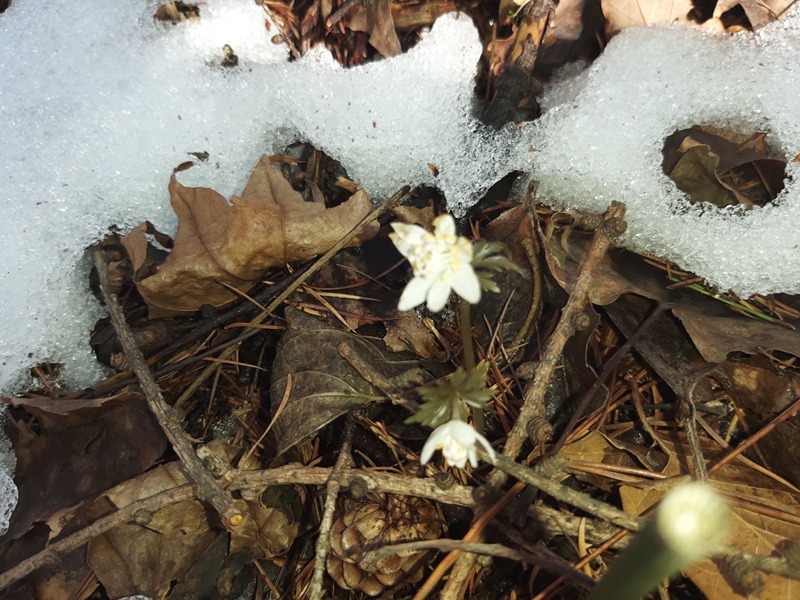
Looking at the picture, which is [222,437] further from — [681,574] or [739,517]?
[739,517]

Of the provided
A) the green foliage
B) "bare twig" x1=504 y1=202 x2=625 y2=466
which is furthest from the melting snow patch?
the green foliage

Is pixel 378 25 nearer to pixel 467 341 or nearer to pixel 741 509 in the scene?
pixel 467 341

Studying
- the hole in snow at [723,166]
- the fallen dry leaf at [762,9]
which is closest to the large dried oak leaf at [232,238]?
the hole in snow at [723,166]

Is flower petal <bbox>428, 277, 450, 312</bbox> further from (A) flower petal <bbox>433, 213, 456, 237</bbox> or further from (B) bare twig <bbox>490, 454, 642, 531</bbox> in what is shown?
(B) bare twig <bbox>490, 454, 642, 531</bbox>

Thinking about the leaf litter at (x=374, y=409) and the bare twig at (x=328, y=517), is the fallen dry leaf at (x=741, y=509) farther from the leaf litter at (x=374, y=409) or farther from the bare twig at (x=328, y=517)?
the bare twig at (x=328, y=517)

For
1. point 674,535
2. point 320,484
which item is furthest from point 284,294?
A: point 674,535

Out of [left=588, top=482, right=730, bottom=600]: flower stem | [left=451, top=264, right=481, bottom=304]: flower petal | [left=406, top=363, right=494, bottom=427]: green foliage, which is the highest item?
[left=451, top=264, right=481, bottom=304]: flower petal
